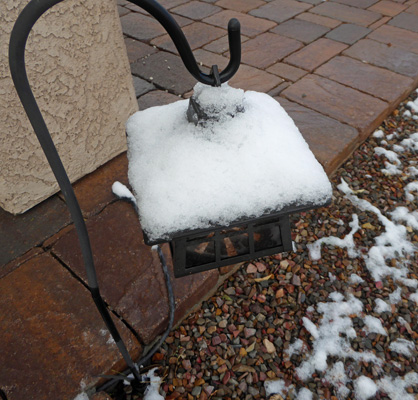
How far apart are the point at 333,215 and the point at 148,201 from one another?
1.73 m

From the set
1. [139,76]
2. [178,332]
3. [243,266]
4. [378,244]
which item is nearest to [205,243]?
[178,332]

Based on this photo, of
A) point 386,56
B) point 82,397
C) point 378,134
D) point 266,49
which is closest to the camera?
point 82,397

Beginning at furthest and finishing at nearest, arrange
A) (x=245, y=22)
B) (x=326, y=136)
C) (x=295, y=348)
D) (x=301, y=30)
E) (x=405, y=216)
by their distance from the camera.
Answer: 1. (x=245, y=22)
2. (x=301, y=30)
3. (x=326, y=136)
4. (x=405, y=216)
5. (x=295, y=348)

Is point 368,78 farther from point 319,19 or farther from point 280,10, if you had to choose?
point 280,10

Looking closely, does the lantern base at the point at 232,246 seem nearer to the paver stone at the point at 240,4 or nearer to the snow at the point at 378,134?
the snow at the point at 378,134

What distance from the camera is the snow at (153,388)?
145cm

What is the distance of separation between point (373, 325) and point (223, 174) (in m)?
1.42

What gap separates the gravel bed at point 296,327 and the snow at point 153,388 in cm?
2

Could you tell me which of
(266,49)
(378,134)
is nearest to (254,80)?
(266,49)

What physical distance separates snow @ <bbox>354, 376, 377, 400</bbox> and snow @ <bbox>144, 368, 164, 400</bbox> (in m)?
0.77

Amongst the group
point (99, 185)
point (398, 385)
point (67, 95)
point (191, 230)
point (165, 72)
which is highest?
point (191, 230)

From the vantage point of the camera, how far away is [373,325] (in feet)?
5.45

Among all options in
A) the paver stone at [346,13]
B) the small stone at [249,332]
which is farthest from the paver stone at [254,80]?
the small stone at [249,332]

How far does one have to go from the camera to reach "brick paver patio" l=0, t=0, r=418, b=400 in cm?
148
